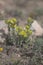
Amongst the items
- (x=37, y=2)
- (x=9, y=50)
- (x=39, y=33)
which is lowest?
(x=9, y=50)

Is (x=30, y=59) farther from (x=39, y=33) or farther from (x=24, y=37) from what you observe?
(x=39, y=33)

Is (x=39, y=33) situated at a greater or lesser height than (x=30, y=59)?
greater

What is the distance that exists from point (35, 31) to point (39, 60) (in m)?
2.07

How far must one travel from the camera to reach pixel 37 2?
14453 mm

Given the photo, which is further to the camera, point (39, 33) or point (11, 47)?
point (39, 33)

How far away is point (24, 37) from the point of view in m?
5.72

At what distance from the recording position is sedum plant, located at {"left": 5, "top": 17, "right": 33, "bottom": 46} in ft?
18.7

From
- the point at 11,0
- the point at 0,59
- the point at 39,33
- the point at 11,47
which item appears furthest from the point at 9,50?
the point at 11,0

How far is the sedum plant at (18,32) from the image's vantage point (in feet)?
18.7

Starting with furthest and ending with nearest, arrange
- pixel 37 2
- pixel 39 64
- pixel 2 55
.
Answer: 1. pixel 37 2
2. pixel 2 55
3. pixel 39 64

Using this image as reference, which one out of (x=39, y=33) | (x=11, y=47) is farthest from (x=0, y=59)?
(x=39, y=33)

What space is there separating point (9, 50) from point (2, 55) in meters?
0.27

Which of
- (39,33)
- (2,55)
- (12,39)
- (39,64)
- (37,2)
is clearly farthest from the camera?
(37,2)

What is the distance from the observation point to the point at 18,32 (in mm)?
5797
